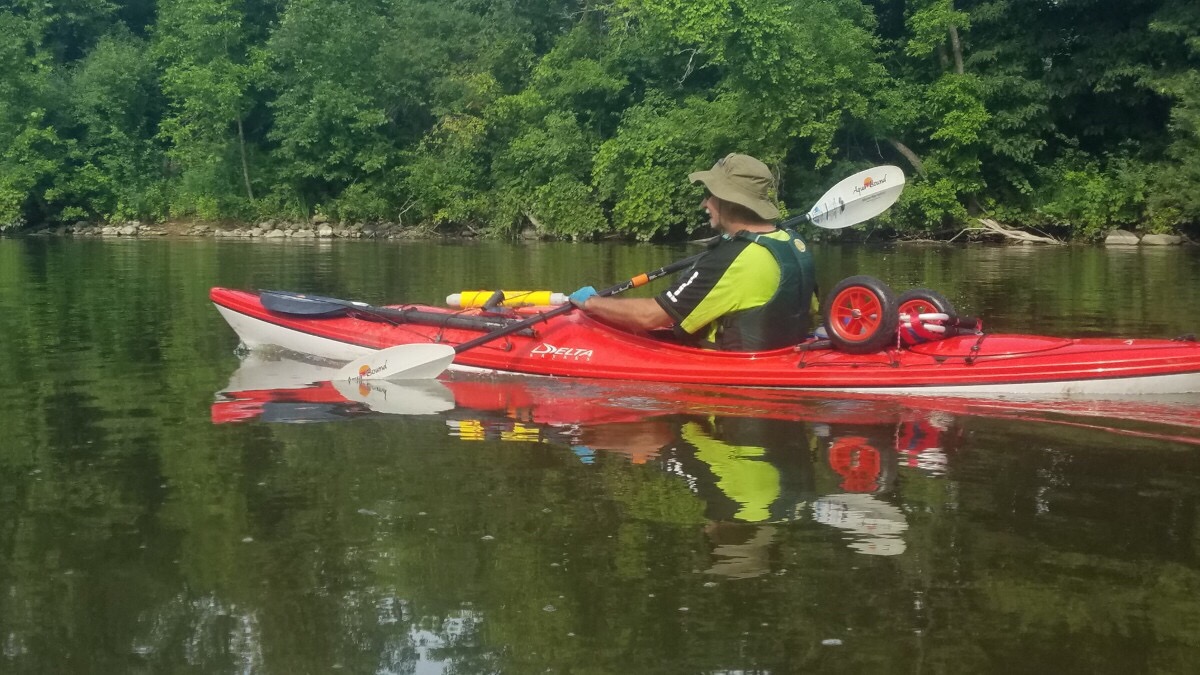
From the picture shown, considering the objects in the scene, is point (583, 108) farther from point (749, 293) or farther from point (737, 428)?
point (737, 428)

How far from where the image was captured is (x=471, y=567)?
3.83 metres

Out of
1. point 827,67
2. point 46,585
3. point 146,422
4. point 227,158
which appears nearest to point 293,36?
point 227,158

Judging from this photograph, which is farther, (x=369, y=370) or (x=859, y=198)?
(x=859, y=198)

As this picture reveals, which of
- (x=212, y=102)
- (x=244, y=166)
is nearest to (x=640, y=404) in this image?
(x=244, y=166)

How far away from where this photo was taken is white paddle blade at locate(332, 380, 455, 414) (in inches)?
260

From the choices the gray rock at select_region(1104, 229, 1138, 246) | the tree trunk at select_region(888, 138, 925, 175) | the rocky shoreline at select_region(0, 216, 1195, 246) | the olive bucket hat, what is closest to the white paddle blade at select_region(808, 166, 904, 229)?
the olive bucket hat

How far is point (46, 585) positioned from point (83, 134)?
38.2 m

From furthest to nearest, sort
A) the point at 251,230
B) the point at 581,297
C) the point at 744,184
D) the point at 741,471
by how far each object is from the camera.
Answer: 1. the point at 251,230
2. the point at 581,297
3. the point at 744,184
4. the point at 741,471

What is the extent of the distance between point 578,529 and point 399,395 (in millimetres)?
3073

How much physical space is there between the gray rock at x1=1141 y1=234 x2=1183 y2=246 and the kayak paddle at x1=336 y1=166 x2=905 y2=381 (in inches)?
730

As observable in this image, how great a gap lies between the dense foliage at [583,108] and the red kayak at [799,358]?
19.0 meters

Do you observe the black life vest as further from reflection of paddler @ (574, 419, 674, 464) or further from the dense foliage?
the dense foliage

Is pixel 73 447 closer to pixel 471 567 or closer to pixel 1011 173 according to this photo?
pixel 471 567

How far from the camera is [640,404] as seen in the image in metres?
6.61
